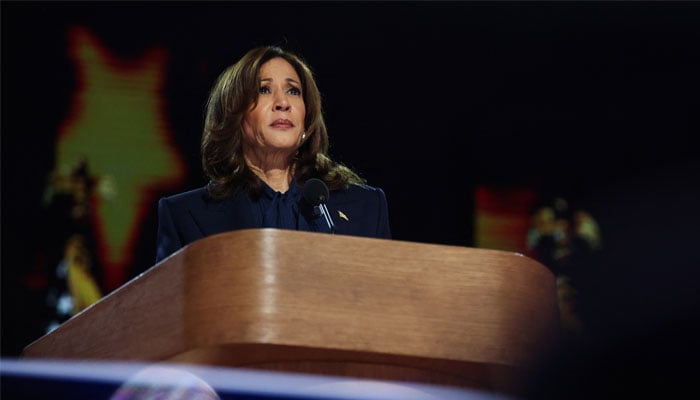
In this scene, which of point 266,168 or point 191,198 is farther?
point 266,168

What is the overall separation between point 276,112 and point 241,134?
0.41 ft

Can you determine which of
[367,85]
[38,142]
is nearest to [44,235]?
[38,142]

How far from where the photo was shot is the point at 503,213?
435 cm

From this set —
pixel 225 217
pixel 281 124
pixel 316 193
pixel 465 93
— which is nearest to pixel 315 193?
pixel 316 193

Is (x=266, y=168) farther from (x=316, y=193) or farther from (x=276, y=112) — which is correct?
(x=316, y=193)

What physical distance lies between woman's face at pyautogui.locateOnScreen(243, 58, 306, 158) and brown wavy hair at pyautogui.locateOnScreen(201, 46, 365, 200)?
21 millimetres

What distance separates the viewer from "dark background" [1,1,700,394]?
4.09 metres

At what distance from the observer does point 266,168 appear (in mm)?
2672

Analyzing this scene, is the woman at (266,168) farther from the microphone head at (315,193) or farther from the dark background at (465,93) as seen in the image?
the dark background at (465,93)

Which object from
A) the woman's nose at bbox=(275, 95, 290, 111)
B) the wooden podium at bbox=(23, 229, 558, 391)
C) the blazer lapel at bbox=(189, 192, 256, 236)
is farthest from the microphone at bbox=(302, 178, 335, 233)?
the wooden podium at bbox=(23, 229, 558, 391)

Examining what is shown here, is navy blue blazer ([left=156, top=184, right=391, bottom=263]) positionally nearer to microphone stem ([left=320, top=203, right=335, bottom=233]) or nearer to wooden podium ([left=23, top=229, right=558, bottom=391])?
microphone stem ([left=320, top=203, right=335, bottom=233])

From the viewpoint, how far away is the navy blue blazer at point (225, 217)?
2.40 meters

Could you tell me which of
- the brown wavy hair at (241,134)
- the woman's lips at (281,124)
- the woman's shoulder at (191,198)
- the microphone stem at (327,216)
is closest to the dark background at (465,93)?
the brown wavy hair at (241,134)

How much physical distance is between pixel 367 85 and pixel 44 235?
4.27 ft
